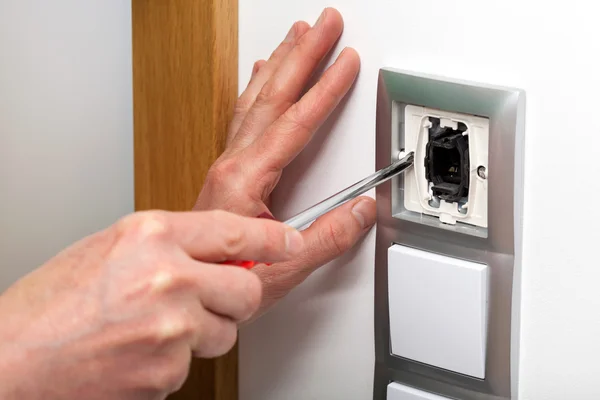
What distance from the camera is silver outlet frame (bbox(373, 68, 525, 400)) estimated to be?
535 mm

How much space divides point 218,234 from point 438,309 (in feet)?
0.63

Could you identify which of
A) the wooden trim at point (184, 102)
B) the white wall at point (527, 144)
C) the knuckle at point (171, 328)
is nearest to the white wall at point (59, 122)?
the wooden trim at point (184, 102)

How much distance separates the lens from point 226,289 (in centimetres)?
46

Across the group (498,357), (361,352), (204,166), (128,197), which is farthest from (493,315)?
(128,197)

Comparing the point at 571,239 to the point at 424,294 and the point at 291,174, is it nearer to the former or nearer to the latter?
the point at 424,294

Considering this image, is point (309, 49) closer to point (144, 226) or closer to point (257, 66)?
point (257, 66)

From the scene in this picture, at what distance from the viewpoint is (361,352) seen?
663mm

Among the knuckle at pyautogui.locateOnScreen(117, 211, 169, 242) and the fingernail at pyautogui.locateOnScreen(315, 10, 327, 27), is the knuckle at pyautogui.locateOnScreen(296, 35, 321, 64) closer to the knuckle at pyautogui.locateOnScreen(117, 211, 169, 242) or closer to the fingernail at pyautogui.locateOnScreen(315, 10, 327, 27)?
the fingernail at pyautogui.locateOnScreen(315, 10, 327, 27)

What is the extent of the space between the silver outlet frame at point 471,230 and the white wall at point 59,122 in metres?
0.30

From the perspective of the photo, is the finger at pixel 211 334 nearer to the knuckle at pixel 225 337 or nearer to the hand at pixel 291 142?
the knuckle at pixel 225 337

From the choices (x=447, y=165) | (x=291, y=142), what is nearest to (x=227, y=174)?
(x=291, y=142)

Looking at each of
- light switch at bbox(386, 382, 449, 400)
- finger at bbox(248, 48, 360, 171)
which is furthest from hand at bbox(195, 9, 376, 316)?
light switch at bbox(386, 382, 449, 400)

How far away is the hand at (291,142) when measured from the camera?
0.60 metres

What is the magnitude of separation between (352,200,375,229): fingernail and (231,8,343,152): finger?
0.28ft
